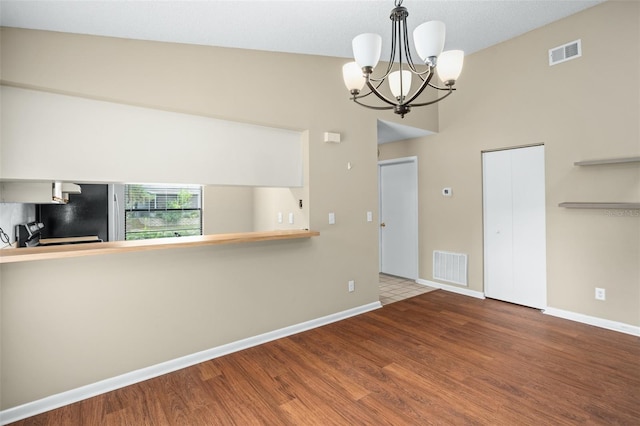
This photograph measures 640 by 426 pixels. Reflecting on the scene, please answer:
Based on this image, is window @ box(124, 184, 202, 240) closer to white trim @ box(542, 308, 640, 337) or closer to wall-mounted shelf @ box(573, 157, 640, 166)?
white trim @ box(542, 308, 640, 337)

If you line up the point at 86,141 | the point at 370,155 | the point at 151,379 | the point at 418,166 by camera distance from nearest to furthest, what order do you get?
1. the point at 86,141
2. the point at 151,379
3. the point at 370,155
4. the point at 418,166

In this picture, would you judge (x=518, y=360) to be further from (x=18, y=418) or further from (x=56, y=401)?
(x=18, y=418)

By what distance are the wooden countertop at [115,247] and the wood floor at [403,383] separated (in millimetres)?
1047


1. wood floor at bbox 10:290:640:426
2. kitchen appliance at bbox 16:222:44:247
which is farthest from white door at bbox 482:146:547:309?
kitchen appliance at bbox 16:222:44:247

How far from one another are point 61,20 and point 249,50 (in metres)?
1.41

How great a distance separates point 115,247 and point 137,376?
3.41ft

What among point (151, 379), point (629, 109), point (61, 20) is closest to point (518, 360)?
point (629, 109)

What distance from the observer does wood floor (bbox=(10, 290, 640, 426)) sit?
79.7 inches

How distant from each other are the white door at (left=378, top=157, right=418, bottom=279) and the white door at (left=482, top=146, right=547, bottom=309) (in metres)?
1.14

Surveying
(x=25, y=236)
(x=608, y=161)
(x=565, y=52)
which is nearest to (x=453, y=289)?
(x=608, y=161)

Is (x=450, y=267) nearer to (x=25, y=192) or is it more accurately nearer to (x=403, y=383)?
(x=403, y=383)

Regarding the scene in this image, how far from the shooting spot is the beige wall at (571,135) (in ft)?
10.3

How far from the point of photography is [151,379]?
8.10 feet

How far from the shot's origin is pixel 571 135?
138 inches
